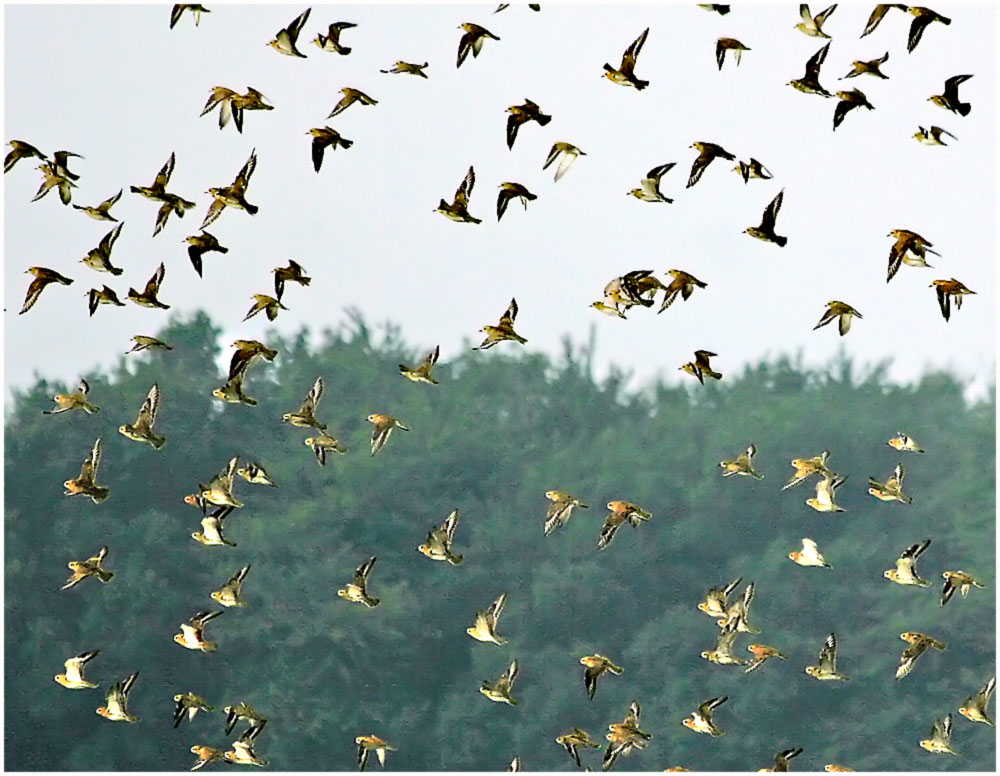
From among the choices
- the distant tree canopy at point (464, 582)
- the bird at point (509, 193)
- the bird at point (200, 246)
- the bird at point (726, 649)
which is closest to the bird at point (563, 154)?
the bird at point (509, 193)

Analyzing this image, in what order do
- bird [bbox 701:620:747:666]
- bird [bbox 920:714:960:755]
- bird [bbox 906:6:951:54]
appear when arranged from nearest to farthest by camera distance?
bird [bbox 906:6:951:54], bird [bbox 920:714:960:755], bird [bbox 701:620:747:666]

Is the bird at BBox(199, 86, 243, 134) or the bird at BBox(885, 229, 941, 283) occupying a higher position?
the bird at BBox(199, 86, 243, 134)

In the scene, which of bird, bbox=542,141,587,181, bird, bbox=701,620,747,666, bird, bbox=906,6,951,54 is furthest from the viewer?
bird, bbox=701,620,747,666

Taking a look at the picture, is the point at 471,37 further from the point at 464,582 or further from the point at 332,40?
the point at 464,582

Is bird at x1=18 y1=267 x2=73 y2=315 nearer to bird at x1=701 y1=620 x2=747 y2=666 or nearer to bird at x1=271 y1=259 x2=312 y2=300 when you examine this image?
bird at x1=271 y1=259 x2=312 y2=300

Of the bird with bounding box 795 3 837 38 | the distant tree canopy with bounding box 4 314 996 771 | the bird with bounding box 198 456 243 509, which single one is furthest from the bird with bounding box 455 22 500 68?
the distant tree canopy with bounding box 4 314 996 771

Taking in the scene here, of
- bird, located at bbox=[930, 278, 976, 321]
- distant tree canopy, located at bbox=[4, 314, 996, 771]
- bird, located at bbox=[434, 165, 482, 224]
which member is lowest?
bird, located at bbox=[930, 278, 976, 321]

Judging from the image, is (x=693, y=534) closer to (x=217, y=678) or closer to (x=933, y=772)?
(x=933, y=772)

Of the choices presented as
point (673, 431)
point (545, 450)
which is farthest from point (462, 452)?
point (673, 431)
